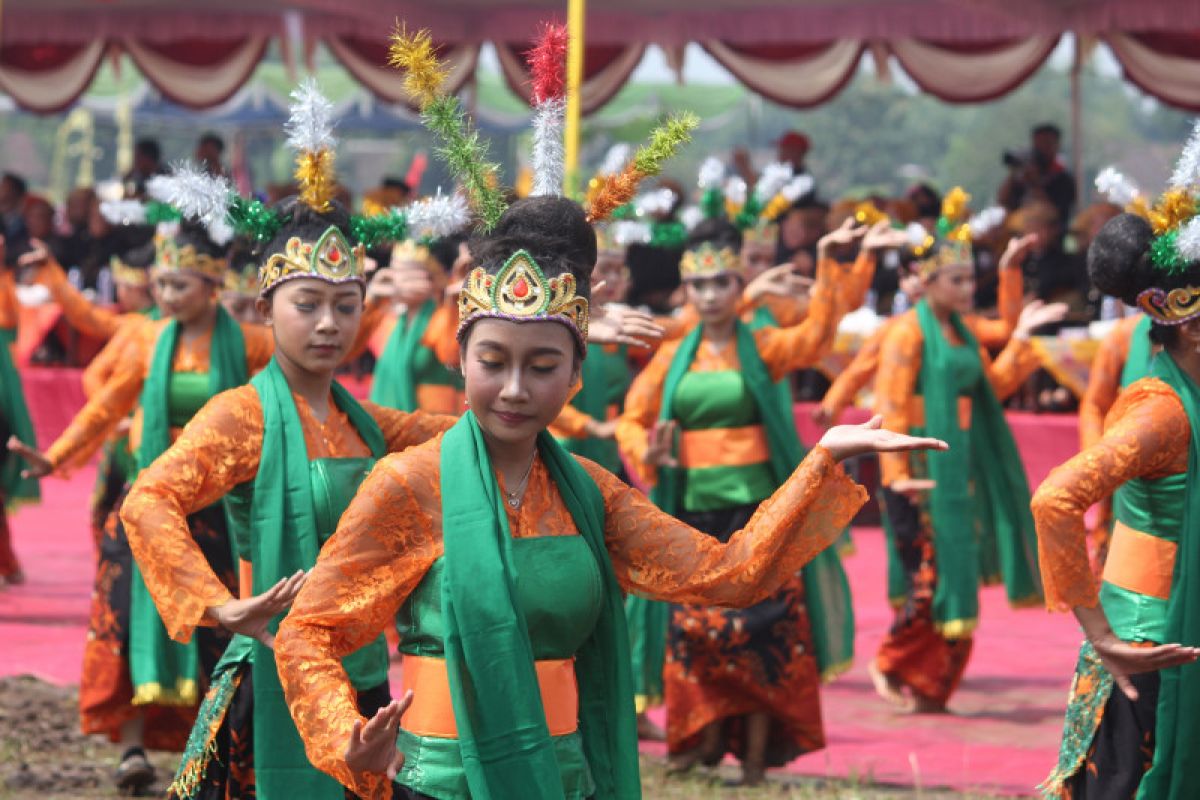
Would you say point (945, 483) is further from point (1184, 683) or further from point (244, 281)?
point (1184, 683)

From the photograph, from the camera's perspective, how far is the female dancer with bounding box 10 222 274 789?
20.7 feet

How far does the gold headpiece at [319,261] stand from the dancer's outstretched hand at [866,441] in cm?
164

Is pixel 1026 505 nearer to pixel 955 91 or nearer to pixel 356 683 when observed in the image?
pixel 356 683

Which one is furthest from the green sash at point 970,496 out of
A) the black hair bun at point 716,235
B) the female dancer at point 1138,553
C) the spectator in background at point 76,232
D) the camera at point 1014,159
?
the spectator in background at point 76,232

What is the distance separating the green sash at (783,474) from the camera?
22.5ft

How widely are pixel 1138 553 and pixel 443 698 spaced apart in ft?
5.91

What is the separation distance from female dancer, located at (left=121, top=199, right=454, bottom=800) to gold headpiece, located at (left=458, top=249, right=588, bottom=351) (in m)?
0.97

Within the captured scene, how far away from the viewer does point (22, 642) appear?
879 cm

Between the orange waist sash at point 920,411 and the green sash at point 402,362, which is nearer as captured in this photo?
the orange waist sash at point 920,411

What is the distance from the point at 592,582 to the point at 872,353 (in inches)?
202

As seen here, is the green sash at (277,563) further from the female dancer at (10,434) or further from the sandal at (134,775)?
the female dancer at (10,434)

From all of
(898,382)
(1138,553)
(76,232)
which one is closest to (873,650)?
(898,382)

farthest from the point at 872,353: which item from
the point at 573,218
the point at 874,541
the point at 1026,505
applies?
the point at 573,218

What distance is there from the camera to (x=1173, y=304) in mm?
4348
